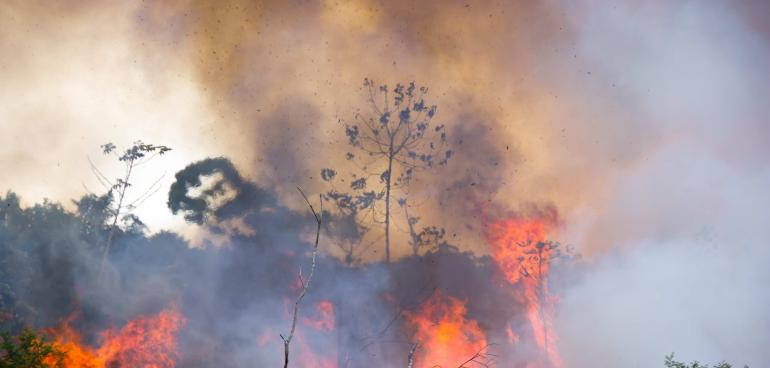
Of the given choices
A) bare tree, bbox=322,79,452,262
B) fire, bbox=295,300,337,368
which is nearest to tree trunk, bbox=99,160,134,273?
bare tree, bbox=322,79,452,262

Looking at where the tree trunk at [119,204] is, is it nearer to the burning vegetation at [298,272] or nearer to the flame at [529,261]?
the burning vegetation at [298,272]

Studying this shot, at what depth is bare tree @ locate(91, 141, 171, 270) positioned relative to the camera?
34.9m

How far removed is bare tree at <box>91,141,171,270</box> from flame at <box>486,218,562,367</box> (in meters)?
22.8

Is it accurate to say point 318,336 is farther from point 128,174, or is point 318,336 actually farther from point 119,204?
point 128,174

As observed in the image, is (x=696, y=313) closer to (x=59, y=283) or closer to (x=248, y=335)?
(x=248, y=335)

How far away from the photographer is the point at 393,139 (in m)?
36.7

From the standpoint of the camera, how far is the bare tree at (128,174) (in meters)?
34.9

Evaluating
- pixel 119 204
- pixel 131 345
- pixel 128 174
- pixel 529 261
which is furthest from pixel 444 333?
pixel 128 174

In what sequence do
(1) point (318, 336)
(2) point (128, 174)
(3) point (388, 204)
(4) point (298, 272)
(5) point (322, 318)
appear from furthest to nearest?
(3) point (388, 204)
(2) point (128, 174)
(4) point (298, 272)
(5) point (322, 318)
(1) point (318, 336)

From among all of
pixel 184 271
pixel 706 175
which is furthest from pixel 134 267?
pixel 706 175

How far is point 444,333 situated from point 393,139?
13261 mm

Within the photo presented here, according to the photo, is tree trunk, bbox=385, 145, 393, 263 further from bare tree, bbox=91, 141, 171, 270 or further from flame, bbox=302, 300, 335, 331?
bare tree, bbox=91, 141, 171, 270

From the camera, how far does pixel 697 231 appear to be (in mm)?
37156

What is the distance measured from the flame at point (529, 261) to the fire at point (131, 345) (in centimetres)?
2019
